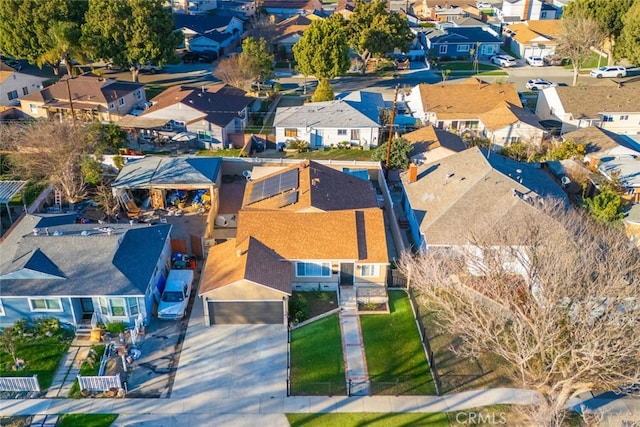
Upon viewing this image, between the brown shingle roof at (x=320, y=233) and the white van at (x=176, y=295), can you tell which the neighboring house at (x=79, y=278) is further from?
the brown shingle roof at (x=320, y=233)

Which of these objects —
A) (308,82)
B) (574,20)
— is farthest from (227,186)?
(574,20)

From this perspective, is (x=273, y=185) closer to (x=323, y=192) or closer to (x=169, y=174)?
(x=323, y=192)

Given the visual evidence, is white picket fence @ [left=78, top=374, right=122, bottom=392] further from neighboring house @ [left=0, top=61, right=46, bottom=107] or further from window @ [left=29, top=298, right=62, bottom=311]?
neighboring house @ [left=0, top=61, right=46, bottom=107]

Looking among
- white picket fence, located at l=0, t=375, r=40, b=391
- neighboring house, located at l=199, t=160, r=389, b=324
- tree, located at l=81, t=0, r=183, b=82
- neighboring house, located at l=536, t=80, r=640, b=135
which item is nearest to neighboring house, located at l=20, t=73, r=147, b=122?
tree, located at l=81, t=0, r=183, b=82

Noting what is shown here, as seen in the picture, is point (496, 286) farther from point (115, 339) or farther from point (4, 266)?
point (4, 266)

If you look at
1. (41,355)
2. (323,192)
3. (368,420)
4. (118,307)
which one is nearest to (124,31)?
(323,192)

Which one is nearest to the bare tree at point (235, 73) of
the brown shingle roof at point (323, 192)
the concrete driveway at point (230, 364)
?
the brown shingle roof at point (323, 192)

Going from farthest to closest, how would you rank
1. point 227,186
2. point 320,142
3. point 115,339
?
point 320,142 → point 227,186 → point 115,339
